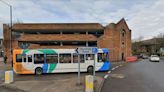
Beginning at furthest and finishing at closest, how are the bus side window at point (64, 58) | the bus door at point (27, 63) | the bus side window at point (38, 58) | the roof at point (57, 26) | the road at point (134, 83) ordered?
1. the roof at point (57, 26)
2. the bus side window at point (64, 58)
3. the bus side window at point (38, 58)
4. the bus door at point (27, 63)
5. the road at point (134, 83)

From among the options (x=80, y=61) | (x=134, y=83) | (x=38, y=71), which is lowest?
(x=134, y=83)

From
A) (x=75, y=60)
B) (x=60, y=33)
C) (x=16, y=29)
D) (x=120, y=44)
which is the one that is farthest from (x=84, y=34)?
(x=75, y=60)

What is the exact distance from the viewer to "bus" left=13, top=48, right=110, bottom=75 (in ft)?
55.6

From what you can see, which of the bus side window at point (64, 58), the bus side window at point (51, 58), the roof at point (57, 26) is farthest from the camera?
the roof at point (57, 26)

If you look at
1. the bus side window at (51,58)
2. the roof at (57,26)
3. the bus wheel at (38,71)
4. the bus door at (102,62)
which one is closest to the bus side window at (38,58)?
the bus side window at (51,58)

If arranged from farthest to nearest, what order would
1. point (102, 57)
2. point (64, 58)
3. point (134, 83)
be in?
point (102, 57), point (64, 58), point (134, 83)

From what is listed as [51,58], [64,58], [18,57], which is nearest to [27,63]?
[18,57]

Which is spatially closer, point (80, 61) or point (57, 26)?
point (80, 61)

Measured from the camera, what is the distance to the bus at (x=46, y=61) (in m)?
17.0

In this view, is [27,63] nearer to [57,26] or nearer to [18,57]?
[18,57]

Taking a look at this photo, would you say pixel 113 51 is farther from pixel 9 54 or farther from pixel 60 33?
pixel 9 54

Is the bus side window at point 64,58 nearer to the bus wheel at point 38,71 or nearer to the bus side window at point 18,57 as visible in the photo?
the bus wheel at point 38,71

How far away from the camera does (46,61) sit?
1728 cm

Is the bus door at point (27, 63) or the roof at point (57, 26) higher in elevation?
the roof at point (57, 26)
